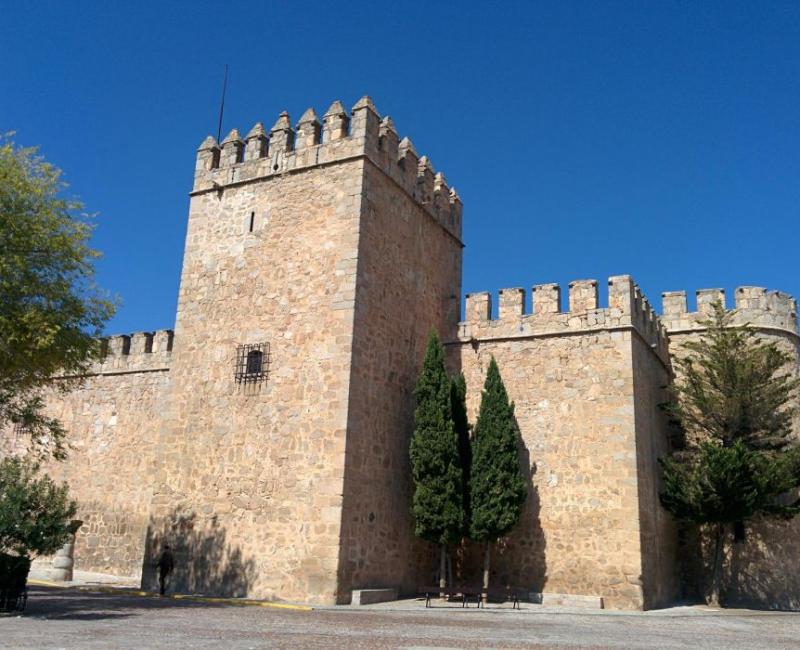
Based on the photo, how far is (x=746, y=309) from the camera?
1716cm

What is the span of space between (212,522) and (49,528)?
327cm

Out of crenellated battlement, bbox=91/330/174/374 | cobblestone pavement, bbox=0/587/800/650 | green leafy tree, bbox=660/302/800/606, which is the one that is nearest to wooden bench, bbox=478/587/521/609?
cobblestone pavement, bbox=0/587/800/650

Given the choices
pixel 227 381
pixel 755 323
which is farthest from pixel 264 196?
pixel 755 323

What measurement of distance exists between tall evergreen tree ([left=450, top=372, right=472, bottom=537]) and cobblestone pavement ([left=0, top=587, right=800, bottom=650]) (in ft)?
7.38

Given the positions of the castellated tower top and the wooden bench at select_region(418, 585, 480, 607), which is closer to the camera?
the wooden bench at select_region(418, 585, 480, 607)

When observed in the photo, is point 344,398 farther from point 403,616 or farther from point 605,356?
point 605,356

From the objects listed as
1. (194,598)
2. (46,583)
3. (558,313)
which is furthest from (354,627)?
(46,583)

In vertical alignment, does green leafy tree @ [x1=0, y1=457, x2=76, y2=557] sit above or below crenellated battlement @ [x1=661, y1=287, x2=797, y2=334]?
below

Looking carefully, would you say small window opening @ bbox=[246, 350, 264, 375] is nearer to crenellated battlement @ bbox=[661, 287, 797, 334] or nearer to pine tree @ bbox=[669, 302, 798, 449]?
pine tree @ bbox=[669, 302, 798, 449]

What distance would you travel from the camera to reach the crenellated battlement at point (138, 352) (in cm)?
1852

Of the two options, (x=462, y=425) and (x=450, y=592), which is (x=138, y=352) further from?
(x=450, y=592)

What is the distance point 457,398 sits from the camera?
13.8 m

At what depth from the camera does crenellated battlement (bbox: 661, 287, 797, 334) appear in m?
17.1

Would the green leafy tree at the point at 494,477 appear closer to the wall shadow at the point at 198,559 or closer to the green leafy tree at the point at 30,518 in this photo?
the wall shadow at the point at 198,559
